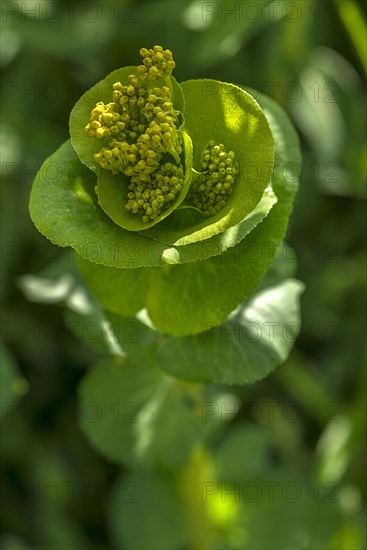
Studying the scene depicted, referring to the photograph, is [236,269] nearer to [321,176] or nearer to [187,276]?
[187,276]

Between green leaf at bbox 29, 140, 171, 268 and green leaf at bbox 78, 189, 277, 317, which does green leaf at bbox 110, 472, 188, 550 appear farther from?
green leaf at bbox 29, 140, 171, 268

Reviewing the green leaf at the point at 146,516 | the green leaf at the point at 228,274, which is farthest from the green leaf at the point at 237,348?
the green leaf at the point at 146,516

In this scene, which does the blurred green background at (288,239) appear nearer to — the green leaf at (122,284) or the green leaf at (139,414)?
the green leaf at (139,414)

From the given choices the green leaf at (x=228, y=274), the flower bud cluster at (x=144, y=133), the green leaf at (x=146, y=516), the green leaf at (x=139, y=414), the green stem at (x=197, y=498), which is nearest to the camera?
the flower bud cluster at (x=144, y=133)

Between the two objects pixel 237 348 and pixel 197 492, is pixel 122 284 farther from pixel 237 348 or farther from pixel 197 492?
pixel 197 492

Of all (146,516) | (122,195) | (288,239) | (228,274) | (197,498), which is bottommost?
(146,516)

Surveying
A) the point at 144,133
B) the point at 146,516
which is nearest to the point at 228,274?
the point at 144,133

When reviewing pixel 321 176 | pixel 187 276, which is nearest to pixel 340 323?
pixel 321 176

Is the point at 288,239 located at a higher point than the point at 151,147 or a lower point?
lower
